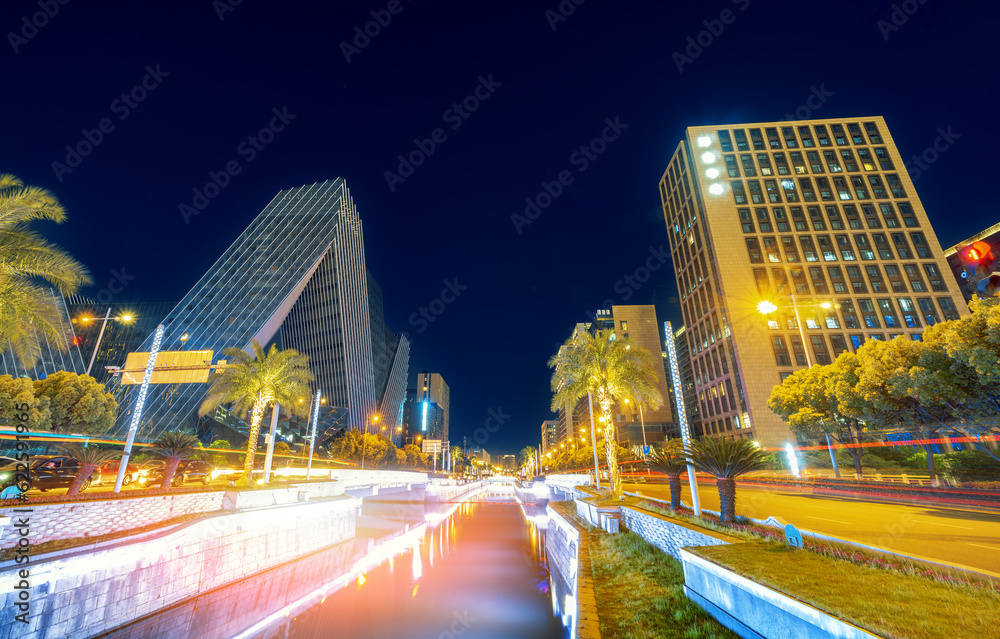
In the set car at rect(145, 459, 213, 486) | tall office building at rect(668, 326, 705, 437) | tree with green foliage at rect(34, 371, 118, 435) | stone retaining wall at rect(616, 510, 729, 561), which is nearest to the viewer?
stone retaining wall at rect(616, 510, 729, 561)

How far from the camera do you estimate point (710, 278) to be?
74.1 m

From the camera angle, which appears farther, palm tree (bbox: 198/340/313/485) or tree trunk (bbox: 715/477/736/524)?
palm tree (bbox: 198/340/313/485)

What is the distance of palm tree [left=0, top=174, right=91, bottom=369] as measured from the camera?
12.5 m

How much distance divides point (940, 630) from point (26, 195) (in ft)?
70.8

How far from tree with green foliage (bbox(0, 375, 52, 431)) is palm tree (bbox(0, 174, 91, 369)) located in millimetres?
10958

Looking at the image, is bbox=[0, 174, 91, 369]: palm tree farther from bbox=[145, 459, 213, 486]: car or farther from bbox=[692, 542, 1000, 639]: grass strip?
bbox=[692, 542, 1000, 639]: grass strip

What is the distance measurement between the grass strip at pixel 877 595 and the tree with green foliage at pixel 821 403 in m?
33.3

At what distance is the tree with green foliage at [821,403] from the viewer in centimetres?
3420

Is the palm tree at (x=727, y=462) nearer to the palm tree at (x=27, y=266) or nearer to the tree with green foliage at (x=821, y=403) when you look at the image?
the palm tree at (x=27, y=266)

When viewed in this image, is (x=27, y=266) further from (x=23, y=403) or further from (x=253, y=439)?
(x=253, y=439)

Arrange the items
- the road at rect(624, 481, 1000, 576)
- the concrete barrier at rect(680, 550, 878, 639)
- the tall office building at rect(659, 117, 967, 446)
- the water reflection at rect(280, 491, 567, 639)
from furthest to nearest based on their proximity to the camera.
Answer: the tall office building at rect(659, 117, 967, 446)
the water reflection at rect(280, 491, 567, 639)
the road at rect(624, 481, 1000, 576)
the concrete barrier at rect(680, 550, 878, 639)

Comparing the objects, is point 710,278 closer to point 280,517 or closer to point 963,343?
point 963,343

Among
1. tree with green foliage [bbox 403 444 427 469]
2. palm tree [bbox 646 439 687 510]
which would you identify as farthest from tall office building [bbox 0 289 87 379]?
palm tree [bbox 646 439 687 510]

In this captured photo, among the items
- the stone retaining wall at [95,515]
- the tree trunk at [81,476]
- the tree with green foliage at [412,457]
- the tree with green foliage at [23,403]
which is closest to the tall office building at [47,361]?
the tree with green foliage at [23,403]
